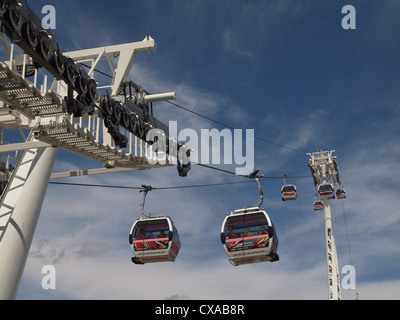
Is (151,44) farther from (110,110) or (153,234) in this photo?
(153,234)

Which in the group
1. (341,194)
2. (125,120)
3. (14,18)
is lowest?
(14,18)

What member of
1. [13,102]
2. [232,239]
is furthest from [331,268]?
[13,102]

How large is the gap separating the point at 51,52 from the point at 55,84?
651 centimetres

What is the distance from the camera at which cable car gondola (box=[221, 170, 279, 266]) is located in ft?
60.5

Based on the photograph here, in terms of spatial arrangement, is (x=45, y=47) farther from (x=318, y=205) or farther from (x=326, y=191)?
(x=318, y=205)

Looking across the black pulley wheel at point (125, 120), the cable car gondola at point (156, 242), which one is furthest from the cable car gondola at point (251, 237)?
the black pulley wheel at point (125, 120)

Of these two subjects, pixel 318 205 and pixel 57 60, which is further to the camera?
pixel 318 205

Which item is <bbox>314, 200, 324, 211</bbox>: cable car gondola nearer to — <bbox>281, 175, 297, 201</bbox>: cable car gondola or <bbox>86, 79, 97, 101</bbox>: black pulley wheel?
<bbox>281, 175, 297, 201</bbox>: cable car gondola

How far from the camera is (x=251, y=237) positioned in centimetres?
1875

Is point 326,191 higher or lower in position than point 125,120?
higher

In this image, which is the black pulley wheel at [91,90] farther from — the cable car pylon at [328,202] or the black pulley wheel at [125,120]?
the cable car pylon at [328,202]

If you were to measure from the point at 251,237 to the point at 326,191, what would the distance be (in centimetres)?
2154

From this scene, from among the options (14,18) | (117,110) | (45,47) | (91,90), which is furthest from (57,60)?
(117,110)
